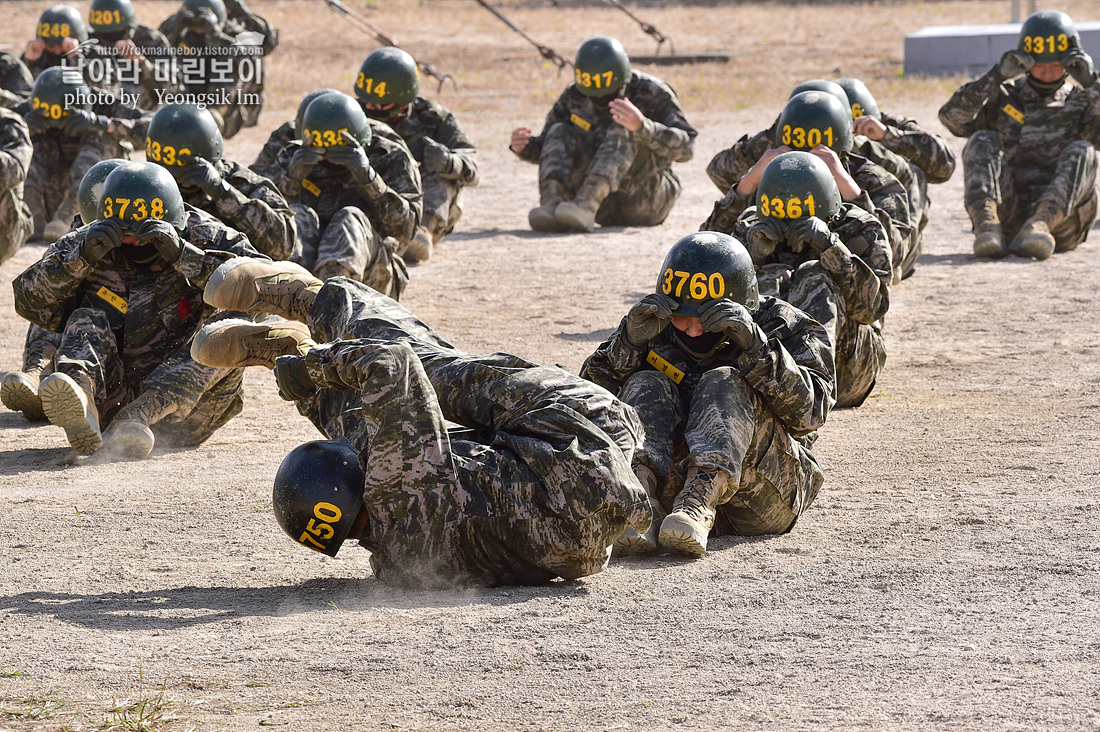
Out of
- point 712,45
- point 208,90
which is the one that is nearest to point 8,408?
point 208,90

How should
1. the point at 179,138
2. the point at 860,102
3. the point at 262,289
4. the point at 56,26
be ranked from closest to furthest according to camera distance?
the point at 262,289
the point at 179,138
the point at 860,102
the point at 56,26

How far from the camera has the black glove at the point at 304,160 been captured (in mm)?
10305

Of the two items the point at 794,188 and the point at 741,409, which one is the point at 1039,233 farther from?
the point at 741,409

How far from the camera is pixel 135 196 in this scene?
7.71 metres

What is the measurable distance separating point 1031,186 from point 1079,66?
1101mm

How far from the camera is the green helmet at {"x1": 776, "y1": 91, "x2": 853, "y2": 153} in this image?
8.93 metres

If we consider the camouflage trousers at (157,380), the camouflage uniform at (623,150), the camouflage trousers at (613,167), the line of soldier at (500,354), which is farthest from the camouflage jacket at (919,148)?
the camouflage trousers at (157,380)

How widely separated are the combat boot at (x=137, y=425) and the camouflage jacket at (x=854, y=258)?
3.15 m

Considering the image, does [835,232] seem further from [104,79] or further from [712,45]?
[712,45]

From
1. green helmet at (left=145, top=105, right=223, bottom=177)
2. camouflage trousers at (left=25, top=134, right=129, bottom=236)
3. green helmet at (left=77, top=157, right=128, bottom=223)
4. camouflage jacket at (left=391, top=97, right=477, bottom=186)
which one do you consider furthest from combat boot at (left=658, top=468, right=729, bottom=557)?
camouflage trousers at (left=25, top=134, right=129, bottom=236)

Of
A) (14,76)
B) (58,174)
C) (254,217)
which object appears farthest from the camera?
(14,76)

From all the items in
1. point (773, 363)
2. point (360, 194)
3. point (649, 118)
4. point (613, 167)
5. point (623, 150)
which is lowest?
point (613, 167)

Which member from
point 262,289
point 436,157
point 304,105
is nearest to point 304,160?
point 304,105

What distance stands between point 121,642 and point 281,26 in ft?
98.4
